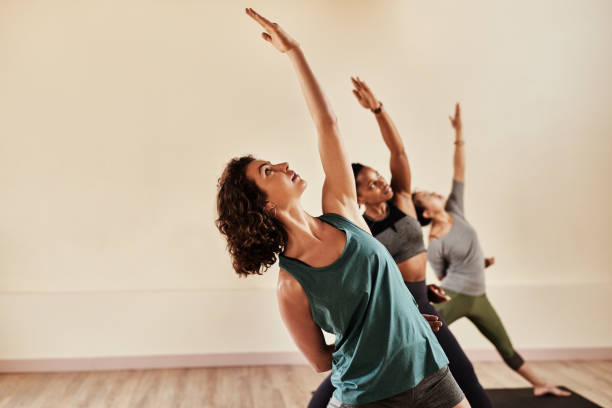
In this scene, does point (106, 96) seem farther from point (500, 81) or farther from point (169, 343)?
point (500, 81)

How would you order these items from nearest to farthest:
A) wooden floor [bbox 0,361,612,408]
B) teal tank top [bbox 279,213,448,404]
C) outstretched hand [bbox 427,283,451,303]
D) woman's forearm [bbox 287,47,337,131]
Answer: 1. teal tank top [bbox 279,213,448,404]
2. woman's forearm [bbox 287,47,337,131]
3. outstretched hand [bbox 427,283,451,303]
4. wooden floor [bbox 0,361,612,408]

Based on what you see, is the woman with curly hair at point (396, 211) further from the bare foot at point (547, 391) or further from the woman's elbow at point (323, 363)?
the bare foot at point (547, 391)

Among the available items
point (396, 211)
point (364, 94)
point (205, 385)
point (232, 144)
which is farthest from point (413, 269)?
point (232, 144)

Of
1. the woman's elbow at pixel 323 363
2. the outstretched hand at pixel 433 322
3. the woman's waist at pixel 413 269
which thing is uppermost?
the outstretched hand at pixel 433 322

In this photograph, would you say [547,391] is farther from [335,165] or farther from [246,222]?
[246,222]

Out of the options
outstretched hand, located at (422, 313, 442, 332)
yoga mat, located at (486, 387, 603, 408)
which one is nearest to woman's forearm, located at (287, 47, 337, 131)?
outstretched hand, located at (422, 313, 442, 332)

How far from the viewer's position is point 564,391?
11.6ft

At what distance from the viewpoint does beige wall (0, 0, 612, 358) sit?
13.6ft

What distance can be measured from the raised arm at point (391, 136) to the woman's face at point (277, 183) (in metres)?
0.82

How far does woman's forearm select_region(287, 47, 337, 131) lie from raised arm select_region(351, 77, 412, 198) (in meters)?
0.65

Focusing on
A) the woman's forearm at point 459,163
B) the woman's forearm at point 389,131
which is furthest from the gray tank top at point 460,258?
the woman's forearm at point 389,131

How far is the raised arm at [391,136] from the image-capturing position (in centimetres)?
227

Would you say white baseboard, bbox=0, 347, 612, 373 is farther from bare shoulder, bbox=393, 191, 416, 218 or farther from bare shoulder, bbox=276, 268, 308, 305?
bare shoulder, bbox=276, 268, 308, 305

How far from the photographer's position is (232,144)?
14.2 feet
